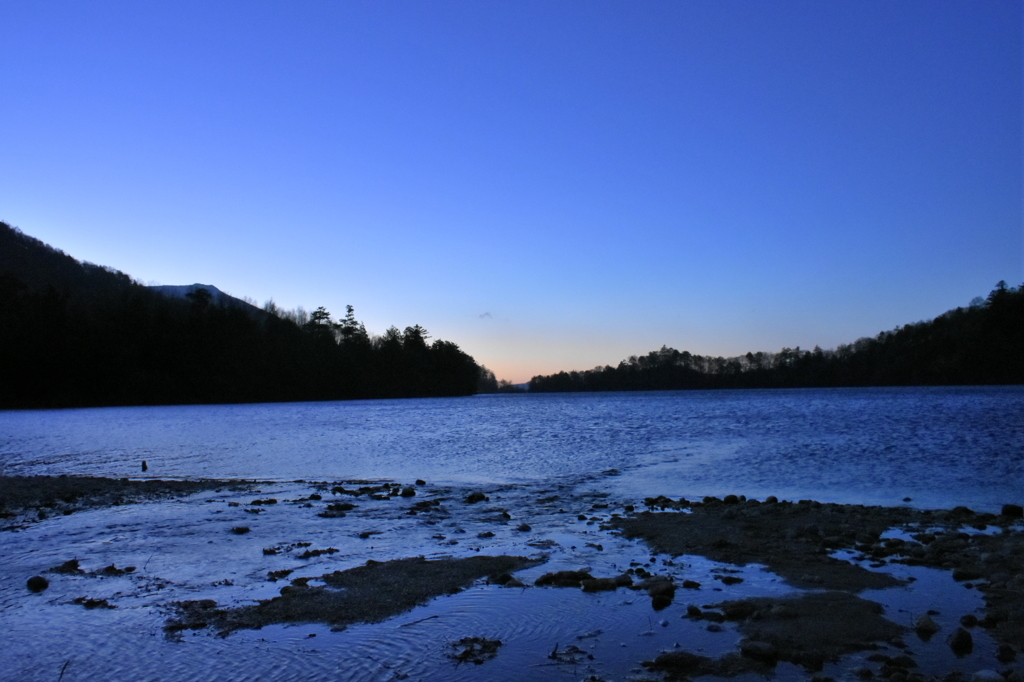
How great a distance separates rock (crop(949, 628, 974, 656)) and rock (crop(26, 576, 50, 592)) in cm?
965

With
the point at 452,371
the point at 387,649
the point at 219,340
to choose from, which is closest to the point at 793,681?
the point at 387,649

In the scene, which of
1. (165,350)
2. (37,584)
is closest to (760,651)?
(37,584)

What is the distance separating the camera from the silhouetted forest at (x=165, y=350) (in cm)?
8762

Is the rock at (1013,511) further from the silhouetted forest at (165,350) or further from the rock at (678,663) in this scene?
the silhouetted forest at (165,350)

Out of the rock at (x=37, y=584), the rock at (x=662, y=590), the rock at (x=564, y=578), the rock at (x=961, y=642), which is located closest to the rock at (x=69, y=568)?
the rock at (x=37, y=584)

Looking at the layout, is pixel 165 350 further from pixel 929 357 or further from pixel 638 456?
pixel 929 357

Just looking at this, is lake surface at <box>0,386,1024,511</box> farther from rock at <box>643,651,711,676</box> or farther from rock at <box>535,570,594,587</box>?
rock at <box>643,651,711,676</box>

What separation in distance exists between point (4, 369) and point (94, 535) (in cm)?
9314

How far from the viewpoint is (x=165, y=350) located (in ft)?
336

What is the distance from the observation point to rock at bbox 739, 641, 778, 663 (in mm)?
5422

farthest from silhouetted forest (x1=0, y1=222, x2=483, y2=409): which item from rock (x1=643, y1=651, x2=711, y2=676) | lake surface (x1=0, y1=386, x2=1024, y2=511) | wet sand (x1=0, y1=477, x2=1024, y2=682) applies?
rock (x1=643, y1=651, x2=711, y2=676)

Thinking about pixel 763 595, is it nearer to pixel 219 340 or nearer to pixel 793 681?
pixel 793 681

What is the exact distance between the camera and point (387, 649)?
5.86 metres

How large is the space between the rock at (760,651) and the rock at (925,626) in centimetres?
153
